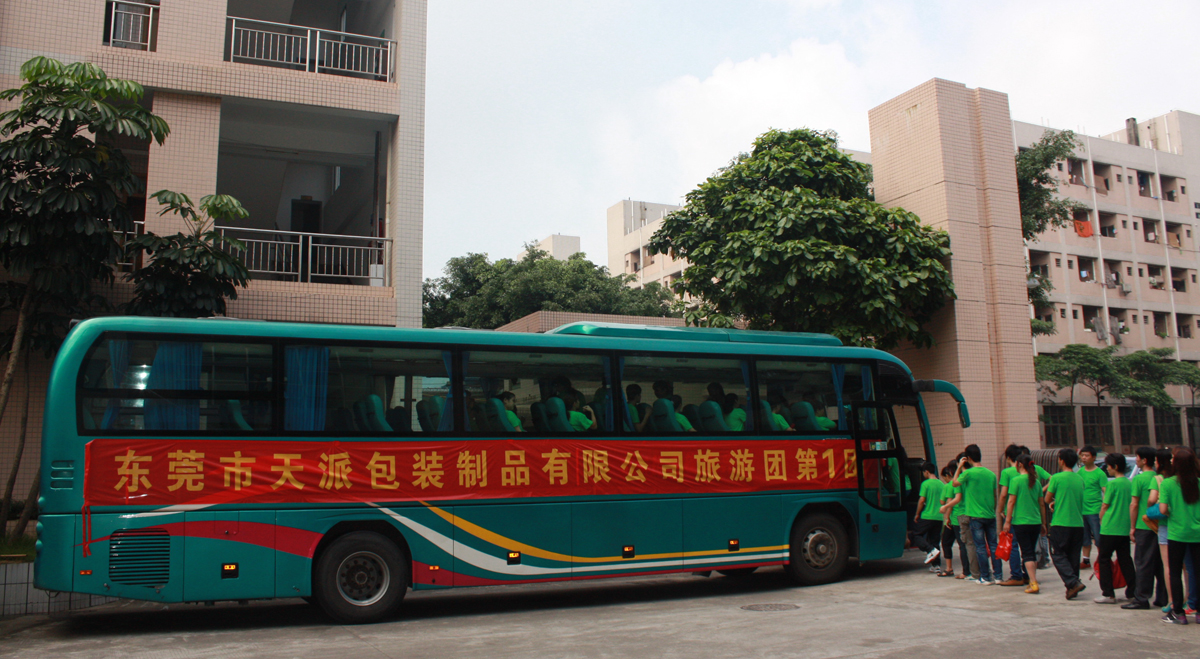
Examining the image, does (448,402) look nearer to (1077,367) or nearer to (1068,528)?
(1068,528)

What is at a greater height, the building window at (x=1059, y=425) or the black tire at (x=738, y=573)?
the building window at (x=1059, y=425)

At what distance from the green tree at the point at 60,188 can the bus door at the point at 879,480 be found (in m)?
9.71

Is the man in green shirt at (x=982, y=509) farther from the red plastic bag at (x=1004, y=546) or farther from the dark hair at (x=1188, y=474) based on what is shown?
the dark hair at (x=1188, y=474)

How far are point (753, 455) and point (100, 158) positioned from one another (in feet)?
29.3

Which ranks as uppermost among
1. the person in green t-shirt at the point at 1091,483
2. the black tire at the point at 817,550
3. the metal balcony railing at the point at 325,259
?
the metal balcony railing at the point at 325,259

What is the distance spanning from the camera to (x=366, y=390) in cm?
852

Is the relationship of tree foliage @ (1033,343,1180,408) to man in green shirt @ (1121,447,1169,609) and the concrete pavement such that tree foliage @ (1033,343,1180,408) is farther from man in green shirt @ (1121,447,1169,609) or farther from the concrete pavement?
man in green shirt @ (1121,447,1169,609)

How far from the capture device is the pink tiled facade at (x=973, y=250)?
1695 cm

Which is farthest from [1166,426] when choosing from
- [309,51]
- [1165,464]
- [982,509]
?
[309,51]

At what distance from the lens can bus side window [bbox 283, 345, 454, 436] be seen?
8297 mm

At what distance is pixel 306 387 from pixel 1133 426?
141 feet

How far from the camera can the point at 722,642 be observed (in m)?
7.11

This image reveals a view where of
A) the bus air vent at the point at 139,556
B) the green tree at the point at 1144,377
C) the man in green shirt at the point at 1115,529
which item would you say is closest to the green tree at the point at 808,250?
the man in green shirt at the point at 1115,529

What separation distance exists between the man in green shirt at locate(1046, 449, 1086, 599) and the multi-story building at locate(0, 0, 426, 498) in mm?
9550
